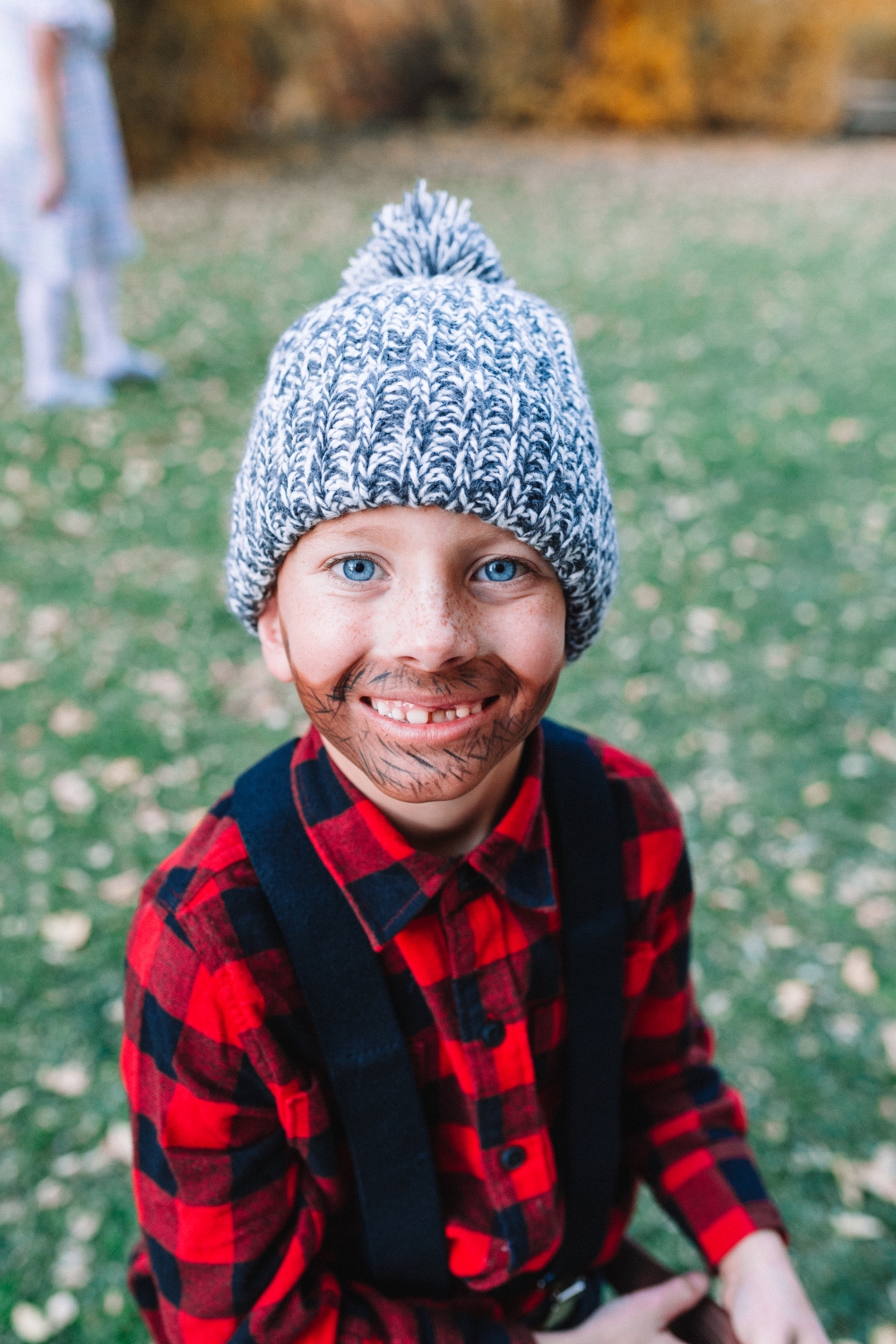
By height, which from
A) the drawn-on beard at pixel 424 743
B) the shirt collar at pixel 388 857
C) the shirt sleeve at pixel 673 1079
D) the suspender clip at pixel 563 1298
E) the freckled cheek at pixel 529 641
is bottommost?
the suspender clip at pixel 563 1298

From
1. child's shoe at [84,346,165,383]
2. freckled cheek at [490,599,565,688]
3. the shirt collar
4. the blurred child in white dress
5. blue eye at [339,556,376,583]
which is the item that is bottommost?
the shirt collar

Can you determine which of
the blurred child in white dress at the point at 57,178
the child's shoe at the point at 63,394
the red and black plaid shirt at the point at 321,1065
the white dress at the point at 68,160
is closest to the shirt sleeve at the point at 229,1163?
the red and black plaid shirt at the point at 321,1065

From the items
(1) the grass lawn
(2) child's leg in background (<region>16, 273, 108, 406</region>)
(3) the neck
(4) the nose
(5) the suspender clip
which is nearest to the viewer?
(4) the nose

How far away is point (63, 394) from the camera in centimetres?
679

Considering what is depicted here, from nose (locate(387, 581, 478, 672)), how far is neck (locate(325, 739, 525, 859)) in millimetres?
229

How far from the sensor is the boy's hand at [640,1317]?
4.64 feet

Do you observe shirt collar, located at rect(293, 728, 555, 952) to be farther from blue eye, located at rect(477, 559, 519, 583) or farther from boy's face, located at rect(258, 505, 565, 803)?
blue eye, located at rect(477, 559, 519, 583)

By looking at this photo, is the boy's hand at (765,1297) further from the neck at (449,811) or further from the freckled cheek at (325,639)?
the freckled cheek at (325,639)

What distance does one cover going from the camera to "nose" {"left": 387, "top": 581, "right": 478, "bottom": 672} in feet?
3.53

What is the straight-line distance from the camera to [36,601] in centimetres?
496

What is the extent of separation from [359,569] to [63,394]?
6337mm

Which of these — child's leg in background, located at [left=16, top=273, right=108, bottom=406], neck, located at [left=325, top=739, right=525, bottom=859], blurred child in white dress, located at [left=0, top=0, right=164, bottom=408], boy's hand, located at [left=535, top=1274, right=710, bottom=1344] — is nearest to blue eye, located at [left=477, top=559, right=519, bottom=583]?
neck, located at [left=325, top=739, right=525, bottom=859]

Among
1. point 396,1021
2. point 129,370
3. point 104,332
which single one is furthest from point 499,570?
point 129,370

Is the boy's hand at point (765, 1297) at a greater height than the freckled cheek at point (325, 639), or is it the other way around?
the freckled cheek at point (325, 639)
